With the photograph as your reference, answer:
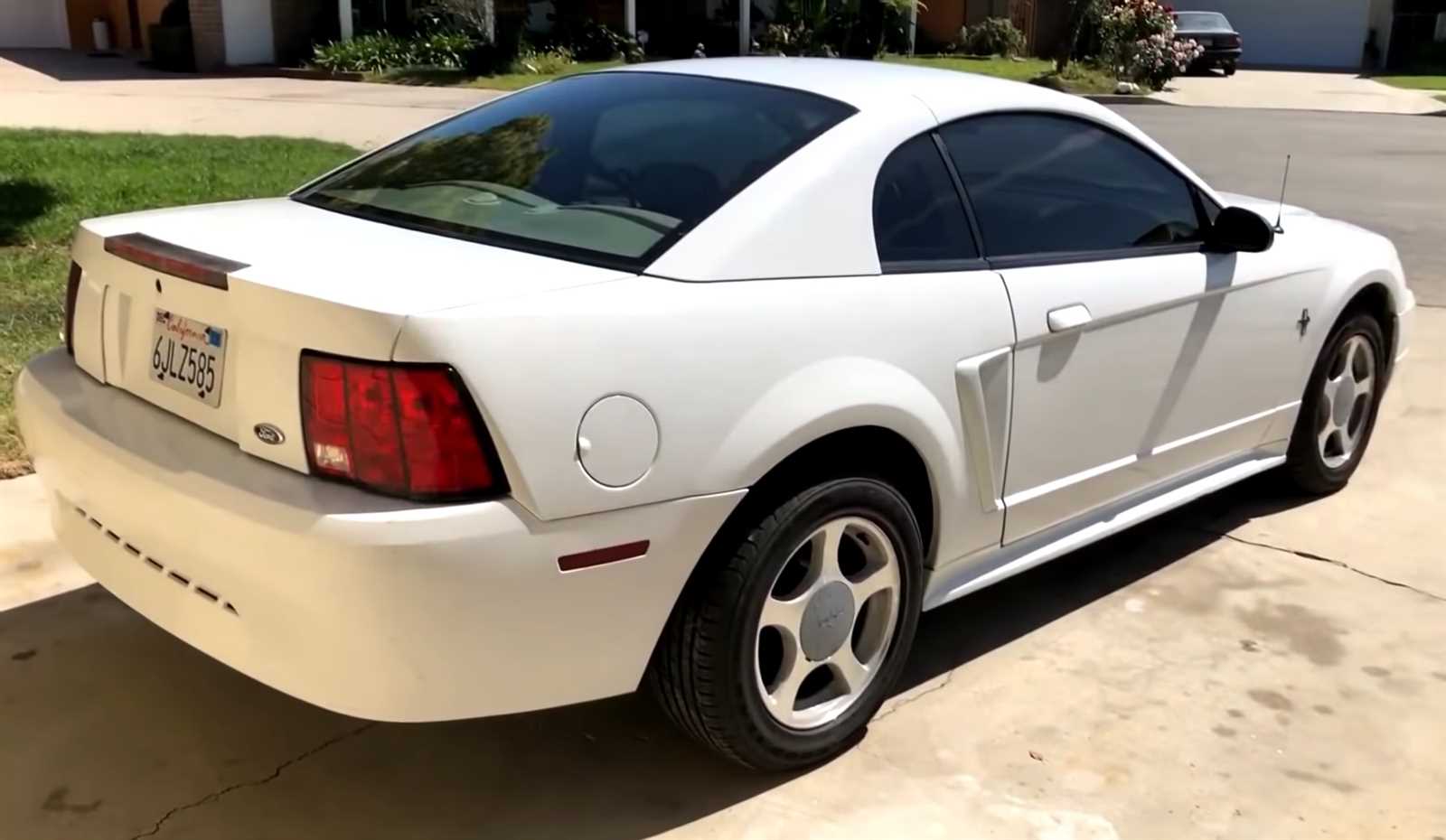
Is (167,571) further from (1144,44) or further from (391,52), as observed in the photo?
(1144,44)

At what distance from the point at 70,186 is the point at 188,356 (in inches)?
286

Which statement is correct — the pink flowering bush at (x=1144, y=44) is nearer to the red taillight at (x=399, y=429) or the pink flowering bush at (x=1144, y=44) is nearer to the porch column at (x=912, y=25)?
the porch column at (x=912, y=25)

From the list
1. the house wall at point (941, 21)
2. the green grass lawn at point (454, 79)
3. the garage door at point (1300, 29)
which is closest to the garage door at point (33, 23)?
the green grass lawn at point (454, 79)

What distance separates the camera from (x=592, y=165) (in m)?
3.31

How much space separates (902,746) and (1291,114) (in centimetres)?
2160

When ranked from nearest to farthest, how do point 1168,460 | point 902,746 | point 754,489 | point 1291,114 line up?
point 754,489, point 902,746, point 1168,460, point 1291,114

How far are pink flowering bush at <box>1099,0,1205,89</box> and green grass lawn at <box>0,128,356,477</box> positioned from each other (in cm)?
1816

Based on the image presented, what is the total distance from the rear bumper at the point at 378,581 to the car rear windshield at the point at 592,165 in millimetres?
641

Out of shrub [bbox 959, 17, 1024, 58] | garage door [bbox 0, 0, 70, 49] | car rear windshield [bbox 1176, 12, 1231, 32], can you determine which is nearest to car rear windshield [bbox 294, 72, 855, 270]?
garage door [bbox 0, 0, 70, 49]

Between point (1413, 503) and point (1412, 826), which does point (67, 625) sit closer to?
point (1412, 826)

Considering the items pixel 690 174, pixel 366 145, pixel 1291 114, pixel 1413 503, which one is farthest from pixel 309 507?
pixel 1291 114

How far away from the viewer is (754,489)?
280cm

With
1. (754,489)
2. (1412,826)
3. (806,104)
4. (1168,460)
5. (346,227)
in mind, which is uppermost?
(806,104)

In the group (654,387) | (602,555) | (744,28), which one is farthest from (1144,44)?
(602,555)
